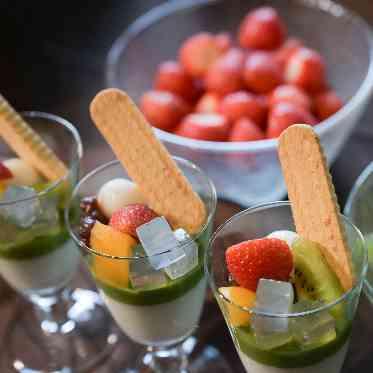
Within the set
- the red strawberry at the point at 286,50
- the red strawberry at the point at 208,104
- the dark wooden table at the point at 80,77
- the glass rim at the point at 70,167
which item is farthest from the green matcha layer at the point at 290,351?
the red strawberry at the point at 286,50

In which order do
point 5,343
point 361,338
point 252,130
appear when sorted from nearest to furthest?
1. point 361,338
2. point 5,343
3. point 252,130

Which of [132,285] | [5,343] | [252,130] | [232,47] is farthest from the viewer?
[232,47]

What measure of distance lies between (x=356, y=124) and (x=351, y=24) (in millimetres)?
236

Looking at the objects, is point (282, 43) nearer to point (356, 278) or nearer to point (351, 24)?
point (351, 24)

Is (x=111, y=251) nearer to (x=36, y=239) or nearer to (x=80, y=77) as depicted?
(x=36, y=239)

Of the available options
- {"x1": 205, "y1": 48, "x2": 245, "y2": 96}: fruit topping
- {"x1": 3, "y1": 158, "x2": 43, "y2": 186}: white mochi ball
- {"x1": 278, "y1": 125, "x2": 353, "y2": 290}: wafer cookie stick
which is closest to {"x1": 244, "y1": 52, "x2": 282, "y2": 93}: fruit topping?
{"x1": 205, "y1": 48, "x2": 245, "y2": 96}: fruit topping

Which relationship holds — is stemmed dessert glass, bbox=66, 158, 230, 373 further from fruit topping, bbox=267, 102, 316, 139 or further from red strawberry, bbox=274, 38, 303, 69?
red strawberry, bbox=274, 38, 303, 69

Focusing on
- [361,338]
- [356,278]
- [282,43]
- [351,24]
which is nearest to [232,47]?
[282,43]

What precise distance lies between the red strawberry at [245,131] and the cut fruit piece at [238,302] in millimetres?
539

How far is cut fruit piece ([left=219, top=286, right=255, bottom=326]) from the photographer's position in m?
0.86

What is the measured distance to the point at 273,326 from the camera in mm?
849

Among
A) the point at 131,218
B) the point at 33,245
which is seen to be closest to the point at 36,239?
the point at 33,245

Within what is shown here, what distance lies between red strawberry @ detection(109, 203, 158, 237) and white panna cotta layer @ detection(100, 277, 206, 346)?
116mm

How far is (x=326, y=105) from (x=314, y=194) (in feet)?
2.18
